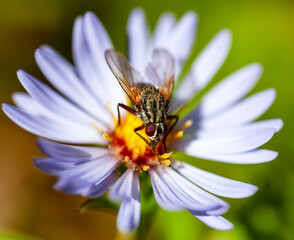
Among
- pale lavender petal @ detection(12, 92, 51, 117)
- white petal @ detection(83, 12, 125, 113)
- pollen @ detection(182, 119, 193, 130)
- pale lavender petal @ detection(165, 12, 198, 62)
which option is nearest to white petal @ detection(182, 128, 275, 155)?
pollen @ detection(182, 119, 193, 130)

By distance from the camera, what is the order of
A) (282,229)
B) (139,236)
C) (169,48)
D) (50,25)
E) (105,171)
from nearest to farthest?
(105,171) < (139,236) < (282,229) < (169,48) < (50,25)

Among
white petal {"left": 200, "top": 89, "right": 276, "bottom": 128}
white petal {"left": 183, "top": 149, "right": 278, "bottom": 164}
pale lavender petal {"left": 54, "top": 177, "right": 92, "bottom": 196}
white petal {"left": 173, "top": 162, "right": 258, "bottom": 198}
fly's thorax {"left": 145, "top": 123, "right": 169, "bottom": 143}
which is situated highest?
white petal {"left": 200, "top": 89, "right": 276, "bottom": 128}

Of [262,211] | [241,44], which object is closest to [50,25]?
[241,44]

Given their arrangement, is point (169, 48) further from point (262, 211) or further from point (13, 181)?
point (13, 181)

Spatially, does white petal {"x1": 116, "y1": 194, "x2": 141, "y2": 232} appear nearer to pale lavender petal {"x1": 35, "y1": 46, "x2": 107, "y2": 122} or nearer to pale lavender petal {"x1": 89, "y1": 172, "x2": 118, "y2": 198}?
pale lavender petal {"x1": 89, "y1": 172, "x2": 118, "y2": 198}

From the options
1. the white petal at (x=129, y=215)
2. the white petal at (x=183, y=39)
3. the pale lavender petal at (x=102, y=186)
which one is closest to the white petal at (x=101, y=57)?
the white petal at (x=183, y=39)

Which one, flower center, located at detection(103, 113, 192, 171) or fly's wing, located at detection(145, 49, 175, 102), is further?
fly's wing, located at detection(145, 49, 175, 102)

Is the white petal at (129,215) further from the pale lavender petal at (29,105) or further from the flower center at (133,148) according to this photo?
the pale lavender petal at (29,105)

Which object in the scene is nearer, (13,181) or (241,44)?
(13,181)
